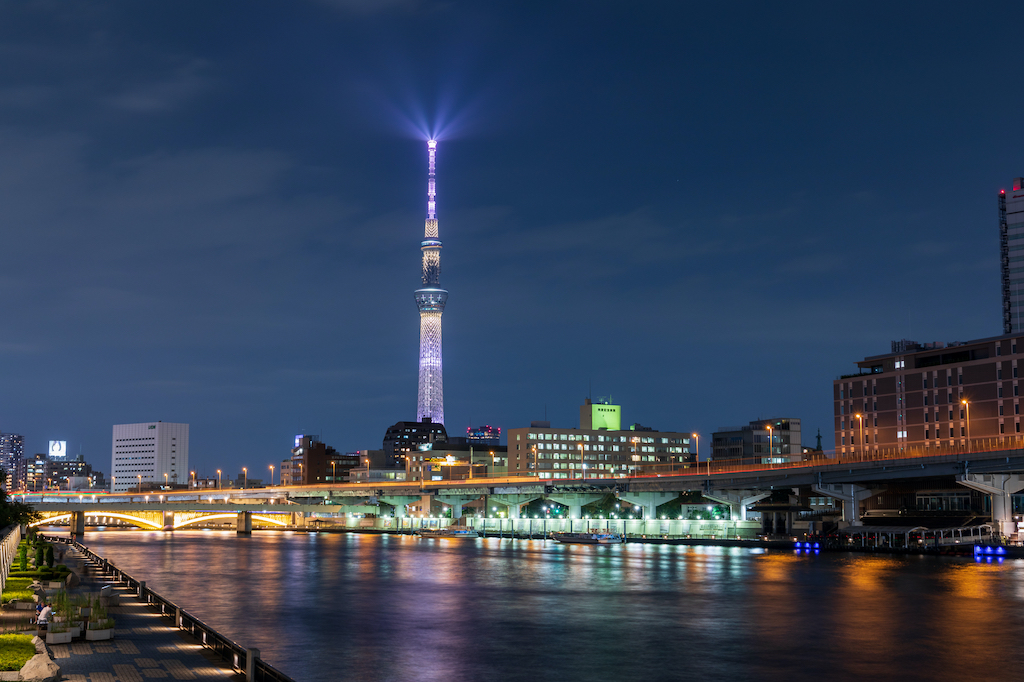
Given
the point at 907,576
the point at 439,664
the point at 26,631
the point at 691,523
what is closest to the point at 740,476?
the point at 691,523

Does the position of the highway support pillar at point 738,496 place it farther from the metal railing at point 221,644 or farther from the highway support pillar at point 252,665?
the highway support pillar at point 252,665

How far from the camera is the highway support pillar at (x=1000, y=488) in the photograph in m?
112

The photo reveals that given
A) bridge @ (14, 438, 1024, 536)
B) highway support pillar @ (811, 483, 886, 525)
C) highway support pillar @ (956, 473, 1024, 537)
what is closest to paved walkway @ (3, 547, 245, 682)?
bridge @ (14, 438, 1024, 536)

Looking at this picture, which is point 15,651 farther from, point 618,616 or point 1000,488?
point 1000,488

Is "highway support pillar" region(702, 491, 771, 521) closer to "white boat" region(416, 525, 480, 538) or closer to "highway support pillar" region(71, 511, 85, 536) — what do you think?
"white boat" region(416, 525, 480, 538)

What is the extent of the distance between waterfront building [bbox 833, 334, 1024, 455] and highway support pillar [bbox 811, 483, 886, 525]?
2800 cm

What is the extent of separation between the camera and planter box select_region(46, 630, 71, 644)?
39.0 m

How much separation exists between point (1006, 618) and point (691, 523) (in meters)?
104

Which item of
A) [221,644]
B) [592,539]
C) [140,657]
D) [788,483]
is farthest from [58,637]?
[592,539]

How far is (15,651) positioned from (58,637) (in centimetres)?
728

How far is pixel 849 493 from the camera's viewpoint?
130m

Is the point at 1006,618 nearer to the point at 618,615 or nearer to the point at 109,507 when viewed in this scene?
the point at 618,615

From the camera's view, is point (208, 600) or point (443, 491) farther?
point (443, 491)

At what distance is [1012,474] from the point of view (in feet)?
370
